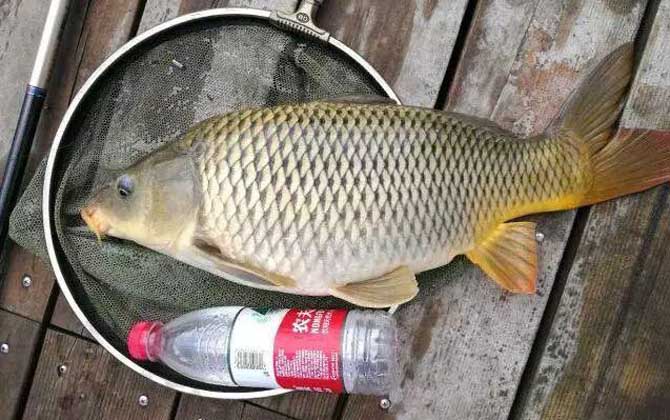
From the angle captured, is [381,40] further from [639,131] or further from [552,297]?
[552,297]

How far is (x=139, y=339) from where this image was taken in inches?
50.3

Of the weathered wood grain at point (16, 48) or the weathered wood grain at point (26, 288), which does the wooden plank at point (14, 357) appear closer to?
the weathered wood grain at point (26, 288)

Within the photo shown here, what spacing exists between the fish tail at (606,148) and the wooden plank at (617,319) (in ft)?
0.29

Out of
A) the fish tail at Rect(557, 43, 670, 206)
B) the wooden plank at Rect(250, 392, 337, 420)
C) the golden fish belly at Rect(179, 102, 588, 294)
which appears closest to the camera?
the golden fish belly at Rect(179, 102, 588, 294)

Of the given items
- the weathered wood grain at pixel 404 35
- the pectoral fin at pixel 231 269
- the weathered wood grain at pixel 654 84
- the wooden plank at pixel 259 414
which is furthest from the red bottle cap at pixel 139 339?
the weathered wood grain at pixel 654 84

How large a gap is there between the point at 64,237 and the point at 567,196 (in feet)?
3.39

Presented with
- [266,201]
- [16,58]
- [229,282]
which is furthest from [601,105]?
[16,58]

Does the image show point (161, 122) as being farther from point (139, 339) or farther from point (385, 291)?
point (385, 291)

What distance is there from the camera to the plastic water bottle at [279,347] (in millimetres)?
1211

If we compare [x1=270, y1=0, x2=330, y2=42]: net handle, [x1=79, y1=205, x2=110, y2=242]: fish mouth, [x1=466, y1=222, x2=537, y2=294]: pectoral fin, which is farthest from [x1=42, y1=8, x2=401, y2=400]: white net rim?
[x1=466, y1=222, x2=537, y2=294]: pectoral fin

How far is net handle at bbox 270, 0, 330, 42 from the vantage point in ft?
4.37

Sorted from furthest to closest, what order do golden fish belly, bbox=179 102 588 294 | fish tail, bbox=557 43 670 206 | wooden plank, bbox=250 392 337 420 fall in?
wooden plank, bbox=250 392 337 420 < fish tail, bbox=557 43 670 206 < golden fish belly, bbox=179 102 588 294

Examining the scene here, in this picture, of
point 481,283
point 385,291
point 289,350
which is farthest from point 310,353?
point 481,283

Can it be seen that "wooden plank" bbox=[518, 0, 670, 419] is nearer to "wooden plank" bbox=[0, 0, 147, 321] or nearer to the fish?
the fish
